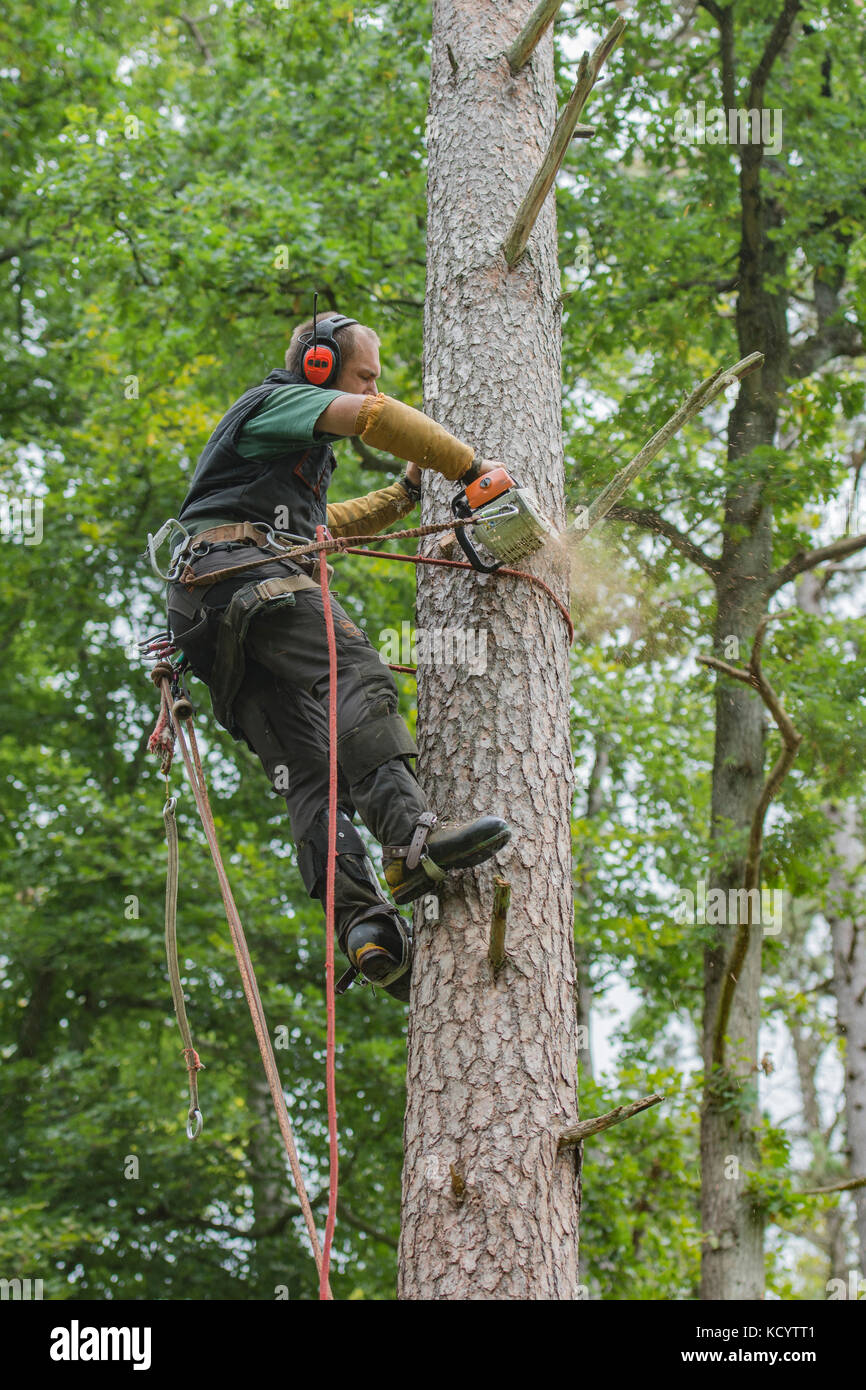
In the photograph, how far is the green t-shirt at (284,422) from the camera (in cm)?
319

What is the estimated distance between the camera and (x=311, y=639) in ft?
10.6

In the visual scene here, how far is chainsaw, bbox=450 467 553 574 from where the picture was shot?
3.12 m

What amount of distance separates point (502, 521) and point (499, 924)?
1.08 m

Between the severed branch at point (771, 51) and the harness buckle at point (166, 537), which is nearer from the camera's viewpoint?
the harness buckle at point (166, 537)

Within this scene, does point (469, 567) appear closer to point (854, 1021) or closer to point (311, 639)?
point (311, 639)

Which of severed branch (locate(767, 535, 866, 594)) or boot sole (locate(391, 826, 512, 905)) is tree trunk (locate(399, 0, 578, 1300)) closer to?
boot sole (locate(391, 826, 512, 905))

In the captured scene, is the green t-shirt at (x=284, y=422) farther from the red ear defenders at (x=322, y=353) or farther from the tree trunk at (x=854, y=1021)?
the tree trunk at (x=854, y=1021)

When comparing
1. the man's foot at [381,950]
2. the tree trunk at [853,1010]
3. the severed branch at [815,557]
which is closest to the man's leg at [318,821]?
the man's foot at [381,950]

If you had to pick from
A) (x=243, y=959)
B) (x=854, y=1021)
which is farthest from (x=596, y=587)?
(x=854, y=1021)

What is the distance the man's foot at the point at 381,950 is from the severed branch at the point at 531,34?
9.19 ft

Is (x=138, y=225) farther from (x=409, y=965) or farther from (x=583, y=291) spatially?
(x=409, y=965)

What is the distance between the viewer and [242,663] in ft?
10.9

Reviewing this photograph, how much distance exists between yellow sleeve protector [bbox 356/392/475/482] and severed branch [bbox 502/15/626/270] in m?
0.85
